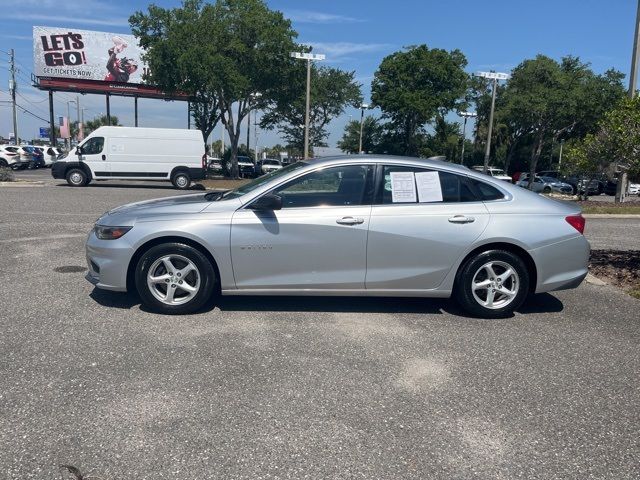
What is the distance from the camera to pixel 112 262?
5102 millimetres

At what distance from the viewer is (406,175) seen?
5402mm

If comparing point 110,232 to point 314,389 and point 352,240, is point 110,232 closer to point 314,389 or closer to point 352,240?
point 352,240

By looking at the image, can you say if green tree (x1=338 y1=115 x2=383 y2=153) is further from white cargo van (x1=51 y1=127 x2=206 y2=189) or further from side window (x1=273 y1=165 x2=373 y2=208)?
side window (x1=273 y1=165 x2=373 y2=208)

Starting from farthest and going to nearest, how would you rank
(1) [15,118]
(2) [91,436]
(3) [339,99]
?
(1) [15,118], (3) [339,99], (2) [91,436]

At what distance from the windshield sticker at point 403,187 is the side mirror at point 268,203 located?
1100 mm

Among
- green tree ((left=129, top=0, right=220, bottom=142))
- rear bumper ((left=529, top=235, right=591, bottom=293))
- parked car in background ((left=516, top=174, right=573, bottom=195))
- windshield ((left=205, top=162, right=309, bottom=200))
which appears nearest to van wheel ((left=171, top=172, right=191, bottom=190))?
green tree ((left=129, top=0, right=220, bottom=142))

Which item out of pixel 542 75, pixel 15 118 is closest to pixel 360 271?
pixel 542 75

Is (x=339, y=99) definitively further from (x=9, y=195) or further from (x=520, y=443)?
(x=520, y=443)

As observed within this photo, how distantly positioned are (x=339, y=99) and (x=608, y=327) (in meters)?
47.3

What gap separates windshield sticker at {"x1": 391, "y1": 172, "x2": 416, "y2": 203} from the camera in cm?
533

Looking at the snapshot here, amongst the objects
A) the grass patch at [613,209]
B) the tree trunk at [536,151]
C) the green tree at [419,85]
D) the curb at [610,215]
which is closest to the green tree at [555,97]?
the tree trunk at [536,151]

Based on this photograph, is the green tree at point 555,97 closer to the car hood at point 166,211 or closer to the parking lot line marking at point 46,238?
the parking lot line marking at point 46,238

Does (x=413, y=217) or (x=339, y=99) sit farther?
(x=339, y=99)

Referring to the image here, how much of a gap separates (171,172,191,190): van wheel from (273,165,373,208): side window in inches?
720
